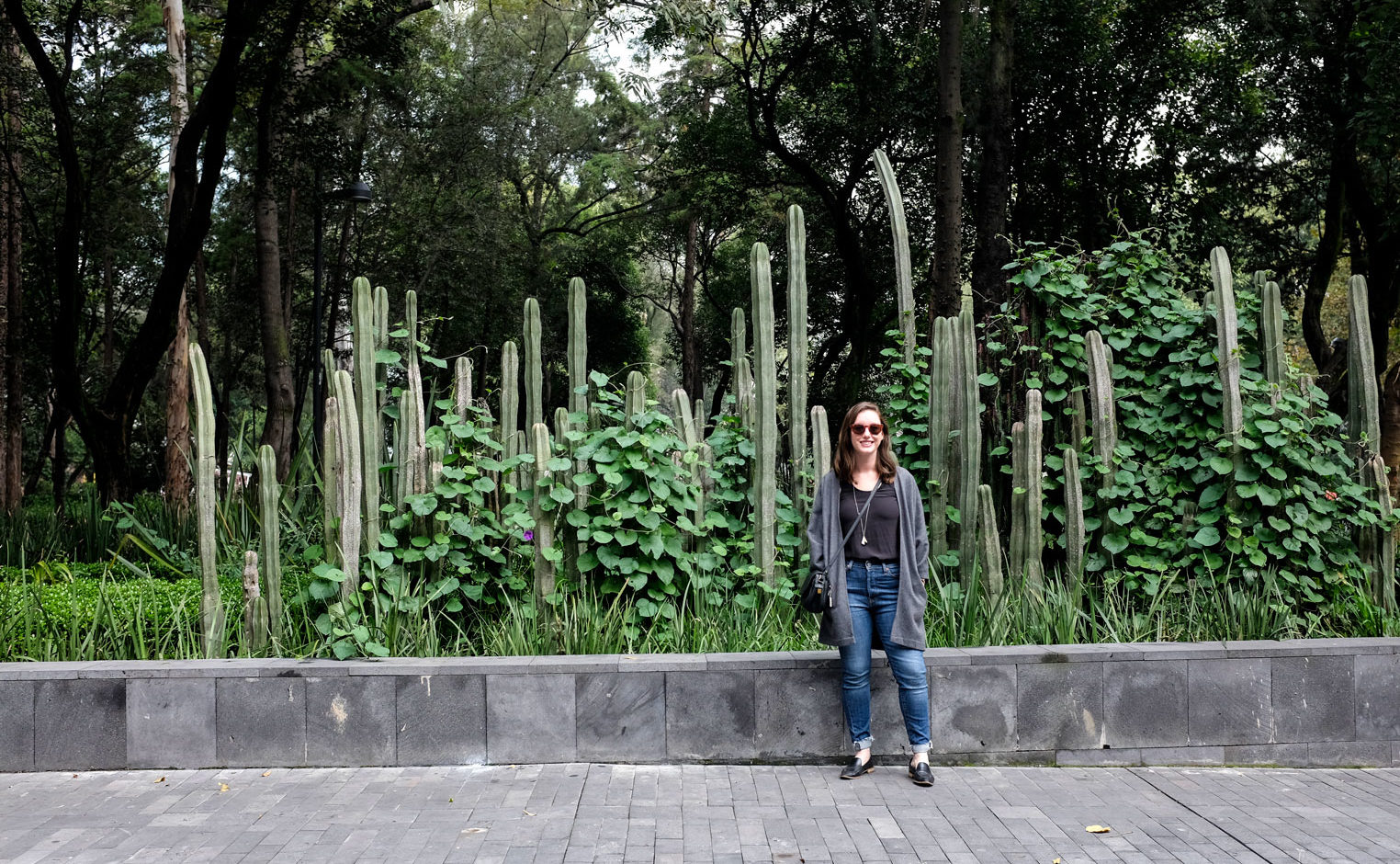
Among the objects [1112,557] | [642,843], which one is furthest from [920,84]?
[642,843]

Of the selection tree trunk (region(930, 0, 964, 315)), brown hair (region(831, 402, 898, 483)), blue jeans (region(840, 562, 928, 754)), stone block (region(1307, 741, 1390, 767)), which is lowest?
stone block (region(1307, 741, 1390, 767))

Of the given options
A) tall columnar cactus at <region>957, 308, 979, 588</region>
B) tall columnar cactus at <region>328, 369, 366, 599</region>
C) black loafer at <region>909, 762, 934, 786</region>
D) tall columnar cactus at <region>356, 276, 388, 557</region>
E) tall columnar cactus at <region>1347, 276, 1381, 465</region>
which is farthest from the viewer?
tall columnar cactus at <region>1347, 276, 1381, 465</region>

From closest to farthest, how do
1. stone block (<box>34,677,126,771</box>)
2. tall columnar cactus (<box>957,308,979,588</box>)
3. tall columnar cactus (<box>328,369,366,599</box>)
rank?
stone block (<box>34,677,126,771</box>)
tall columnar cactus (<box>328,369,366,599</box>)
tall columnar cactus (<box>957,308,979,588</box>)

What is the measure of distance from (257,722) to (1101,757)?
4100 millimetres

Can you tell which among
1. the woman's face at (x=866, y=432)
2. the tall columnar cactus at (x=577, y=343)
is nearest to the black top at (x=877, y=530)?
the woman's face at (x=866, y=432)

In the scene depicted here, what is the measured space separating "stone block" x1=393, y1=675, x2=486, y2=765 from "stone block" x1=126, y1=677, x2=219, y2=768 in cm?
90

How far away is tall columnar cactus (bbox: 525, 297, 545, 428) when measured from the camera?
6129 mm

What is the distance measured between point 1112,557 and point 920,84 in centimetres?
1523

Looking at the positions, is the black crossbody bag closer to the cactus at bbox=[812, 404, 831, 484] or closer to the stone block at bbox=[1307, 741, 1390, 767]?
the cactus at bbox=[812, 404, 831, 484]

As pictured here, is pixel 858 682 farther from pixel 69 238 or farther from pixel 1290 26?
pixel 1290 26

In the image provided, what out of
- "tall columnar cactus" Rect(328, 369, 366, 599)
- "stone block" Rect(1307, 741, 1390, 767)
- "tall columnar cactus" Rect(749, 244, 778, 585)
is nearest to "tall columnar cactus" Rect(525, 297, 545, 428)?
"tall columnar cactus" Rect(328, 369, 366, 599)

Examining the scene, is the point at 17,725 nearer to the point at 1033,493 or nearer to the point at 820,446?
the point at 820,446

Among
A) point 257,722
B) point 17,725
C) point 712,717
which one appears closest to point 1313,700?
point 712,717

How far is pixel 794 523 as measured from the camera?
6.31m
